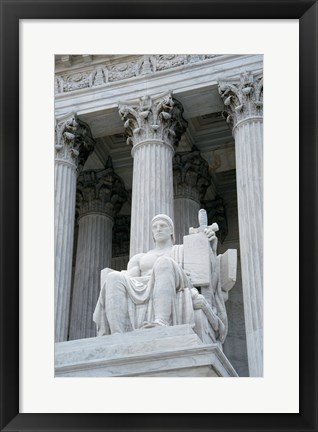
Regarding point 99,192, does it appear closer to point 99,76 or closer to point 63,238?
point 99,76

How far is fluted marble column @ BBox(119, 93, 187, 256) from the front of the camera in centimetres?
2366

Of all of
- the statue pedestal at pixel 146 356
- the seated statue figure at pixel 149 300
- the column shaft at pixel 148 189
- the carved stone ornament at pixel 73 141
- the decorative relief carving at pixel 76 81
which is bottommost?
the statue pedestal at pixel 146 356

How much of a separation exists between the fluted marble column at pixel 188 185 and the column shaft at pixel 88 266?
2411 millimetres

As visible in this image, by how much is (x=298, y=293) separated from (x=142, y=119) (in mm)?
13374

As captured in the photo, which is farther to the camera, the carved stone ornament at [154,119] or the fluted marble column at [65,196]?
the carved stone ornament at [154,119]

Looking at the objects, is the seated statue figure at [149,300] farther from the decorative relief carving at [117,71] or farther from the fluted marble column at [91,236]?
the decorative relief carving at [117,71]

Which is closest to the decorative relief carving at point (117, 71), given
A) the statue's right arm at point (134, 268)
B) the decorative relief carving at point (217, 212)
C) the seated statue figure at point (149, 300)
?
the decorative relief carving at point (217, 212)

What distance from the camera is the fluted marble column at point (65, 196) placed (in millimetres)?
23891

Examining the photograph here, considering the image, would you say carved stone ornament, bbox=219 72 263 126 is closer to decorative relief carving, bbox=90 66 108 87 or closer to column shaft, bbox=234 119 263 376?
column shaft, bbox=234 119 263 376

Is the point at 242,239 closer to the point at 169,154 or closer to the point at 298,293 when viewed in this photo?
the point at 169,154

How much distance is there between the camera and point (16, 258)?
12.7 meters

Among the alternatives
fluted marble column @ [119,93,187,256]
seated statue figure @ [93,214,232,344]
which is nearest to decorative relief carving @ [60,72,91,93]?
fluted marble column @ [119,93,187,256]

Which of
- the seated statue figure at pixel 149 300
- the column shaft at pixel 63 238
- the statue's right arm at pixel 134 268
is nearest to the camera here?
the seated statue figure at pixel 149 300

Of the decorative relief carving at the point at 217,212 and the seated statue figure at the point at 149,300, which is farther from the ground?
the decorative relief carving at the point at 217,212
